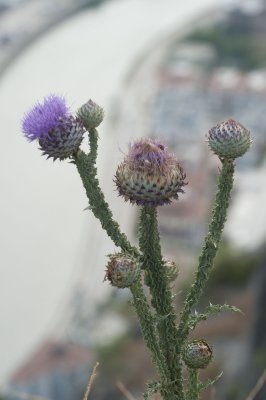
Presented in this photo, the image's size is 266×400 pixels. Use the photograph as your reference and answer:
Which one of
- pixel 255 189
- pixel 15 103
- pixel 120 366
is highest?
pixel 15 103

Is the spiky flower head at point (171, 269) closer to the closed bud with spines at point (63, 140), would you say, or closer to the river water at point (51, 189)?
the closed bud with spines at point (63, 140)

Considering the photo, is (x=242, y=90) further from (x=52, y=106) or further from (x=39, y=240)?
(x=52, y=106)

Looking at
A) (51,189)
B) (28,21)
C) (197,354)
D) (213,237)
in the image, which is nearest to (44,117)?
(213,237)

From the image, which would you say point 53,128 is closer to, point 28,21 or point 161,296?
point 161,296

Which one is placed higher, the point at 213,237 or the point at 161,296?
the point at 213,237

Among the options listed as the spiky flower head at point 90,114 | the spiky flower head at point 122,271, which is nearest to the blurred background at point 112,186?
the spiky flower head at point 90,114

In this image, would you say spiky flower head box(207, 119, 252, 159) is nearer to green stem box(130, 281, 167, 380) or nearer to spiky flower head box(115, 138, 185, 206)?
spiky flower head box(115, 138, 185, 206)

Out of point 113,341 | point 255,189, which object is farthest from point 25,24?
point 113,341
